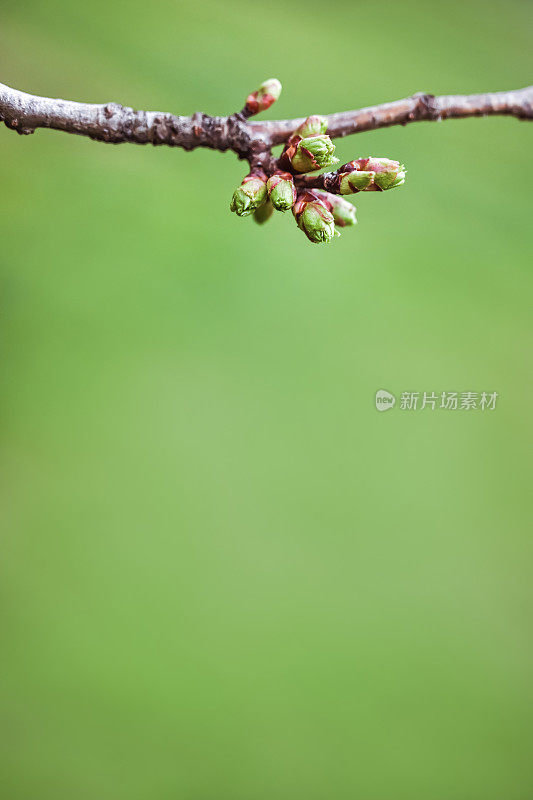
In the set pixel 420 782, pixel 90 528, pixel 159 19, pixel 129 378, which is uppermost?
pixel 159 19

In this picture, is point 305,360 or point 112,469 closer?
point 112,469

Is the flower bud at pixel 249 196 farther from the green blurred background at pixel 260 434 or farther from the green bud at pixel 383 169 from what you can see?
the green blurred background at pixel 260 434

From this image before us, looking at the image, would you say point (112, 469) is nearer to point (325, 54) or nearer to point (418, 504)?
point (418, 504)

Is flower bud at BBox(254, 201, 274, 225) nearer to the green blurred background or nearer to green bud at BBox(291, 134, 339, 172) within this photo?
green bud at BBox(291, 134, 339, 172)

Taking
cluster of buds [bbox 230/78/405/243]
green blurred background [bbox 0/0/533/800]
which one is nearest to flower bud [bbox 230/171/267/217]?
→ cluster of buds [bbox 230/78/405/243]

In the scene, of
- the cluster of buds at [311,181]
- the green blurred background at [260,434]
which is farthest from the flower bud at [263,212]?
the green blurred background at [260,434]

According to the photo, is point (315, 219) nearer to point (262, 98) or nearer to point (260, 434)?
point (262, 98)

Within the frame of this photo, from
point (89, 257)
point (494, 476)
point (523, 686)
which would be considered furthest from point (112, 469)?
point (523, 686)

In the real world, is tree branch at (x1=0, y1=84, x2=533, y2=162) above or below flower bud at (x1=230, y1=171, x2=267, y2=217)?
above
